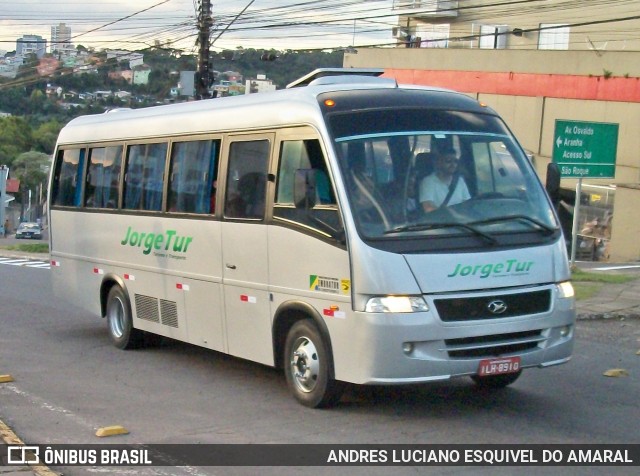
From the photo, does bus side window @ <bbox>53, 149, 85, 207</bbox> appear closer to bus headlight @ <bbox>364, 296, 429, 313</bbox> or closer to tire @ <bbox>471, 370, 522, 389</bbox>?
tire @ <bbox>471, 370, 522, 389</bbox>

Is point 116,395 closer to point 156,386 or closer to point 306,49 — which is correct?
point 156,386

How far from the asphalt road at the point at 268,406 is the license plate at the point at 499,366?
1.45 feet

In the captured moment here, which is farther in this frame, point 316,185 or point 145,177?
point 145,177

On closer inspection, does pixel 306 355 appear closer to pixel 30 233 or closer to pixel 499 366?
pixel 499 366

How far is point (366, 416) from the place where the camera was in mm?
8938

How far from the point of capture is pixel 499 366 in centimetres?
854

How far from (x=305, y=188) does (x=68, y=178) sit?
21.9 ft

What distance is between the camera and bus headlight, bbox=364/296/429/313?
27.0 feet

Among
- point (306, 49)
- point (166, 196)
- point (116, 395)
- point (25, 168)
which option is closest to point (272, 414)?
point (116, 395)

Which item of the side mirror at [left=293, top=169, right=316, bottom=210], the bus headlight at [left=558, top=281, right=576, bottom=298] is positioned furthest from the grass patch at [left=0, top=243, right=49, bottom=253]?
the bus headlight at [left=558, top=281, right=576, bottom=298]

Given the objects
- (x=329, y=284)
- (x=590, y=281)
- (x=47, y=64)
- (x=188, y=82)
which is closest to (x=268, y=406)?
(x=329, y=284)

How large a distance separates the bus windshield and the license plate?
99cm

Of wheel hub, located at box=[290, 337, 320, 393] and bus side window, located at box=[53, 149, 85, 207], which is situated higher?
bus side window, located at box=[53, 149, 85, 207]

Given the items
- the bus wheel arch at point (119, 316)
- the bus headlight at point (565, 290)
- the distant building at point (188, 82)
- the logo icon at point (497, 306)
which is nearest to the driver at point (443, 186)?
the logo icon at point (497, 306)
